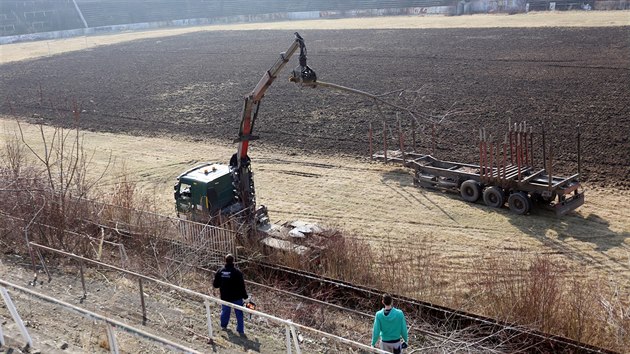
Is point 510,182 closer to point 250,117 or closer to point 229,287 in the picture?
point 250,117

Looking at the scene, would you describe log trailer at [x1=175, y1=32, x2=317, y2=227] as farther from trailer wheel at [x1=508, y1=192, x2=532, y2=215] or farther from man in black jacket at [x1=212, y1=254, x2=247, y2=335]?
trailer wheel at [x1=508, y1=192, x2=532, y2=215]

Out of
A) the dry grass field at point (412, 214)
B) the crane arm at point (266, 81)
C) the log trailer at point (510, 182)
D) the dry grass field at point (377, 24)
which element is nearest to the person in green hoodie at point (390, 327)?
the dry grass field at point (412, 214)

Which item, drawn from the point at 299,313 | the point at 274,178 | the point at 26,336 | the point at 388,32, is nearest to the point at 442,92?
the point at 274,178

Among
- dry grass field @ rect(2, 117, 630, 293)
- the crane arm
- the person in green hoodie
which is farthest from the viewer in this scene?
dry grass field @ rect(2, 117, 630, 293)

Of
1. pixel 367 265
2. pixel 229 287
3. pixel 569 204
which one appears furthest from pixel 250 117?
pixel 569 204

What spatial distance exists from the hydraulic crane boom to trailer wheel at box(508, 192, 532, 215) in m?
7.04

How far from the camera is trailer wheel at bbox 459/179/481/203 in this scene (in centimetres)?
1938

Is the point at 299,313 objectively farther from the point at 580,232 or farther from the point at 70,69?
the point at 70,69

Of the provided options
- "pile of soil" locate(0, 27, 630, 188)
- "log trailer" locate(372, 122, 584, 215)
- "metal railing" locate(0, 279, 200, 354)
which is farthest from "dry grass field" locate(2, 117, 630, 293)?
"metal railing" locate(0, 279, 200, 354)

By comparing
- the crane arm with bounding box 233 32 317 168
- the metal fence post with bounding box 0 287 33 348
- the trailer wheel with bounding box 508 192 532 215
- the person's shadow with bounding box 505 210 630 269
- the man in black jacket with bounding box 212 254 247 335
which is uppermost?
the crane arm with bounding box 233 32 317 168

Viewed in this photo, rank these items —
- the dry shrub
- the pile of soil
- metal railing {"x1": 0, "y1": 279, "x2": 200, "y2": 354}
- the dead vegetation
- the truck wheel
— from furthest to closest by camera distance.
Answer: the pile of soil, the truck wheel, the dead vegetation, the dry shrub, metal railing {"x1": 0, "y1": 279, "x2": 200, "y2": 354}

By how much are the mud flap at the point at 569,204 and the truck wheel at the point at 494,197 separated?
156 cm

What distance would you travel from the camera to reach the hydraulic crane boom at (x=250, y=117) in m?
15.6

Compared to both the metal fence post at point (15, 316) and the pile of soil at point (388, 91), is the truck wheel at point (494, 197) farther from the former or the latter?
the metal fence post at point (15, 316)
